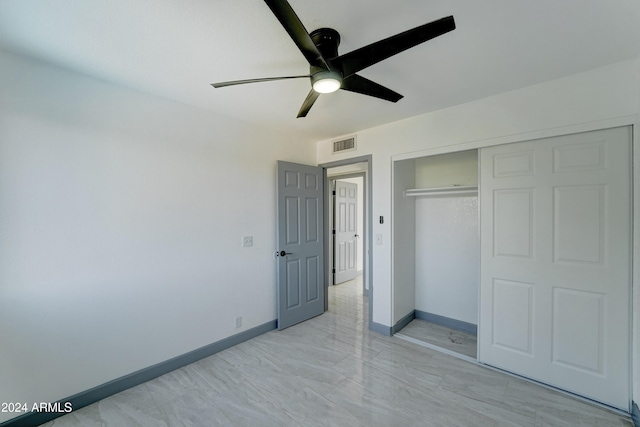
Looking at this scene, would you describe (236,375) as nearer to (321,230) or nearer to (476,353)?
(321,230)

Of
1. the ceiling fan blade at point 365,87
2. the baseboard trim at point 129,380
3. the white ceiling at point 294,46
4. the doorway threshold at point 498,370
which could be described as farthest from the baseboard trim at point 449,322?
the ceiling fan blade at point 365,87

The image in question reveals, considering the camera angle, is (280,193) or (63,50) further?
(280,193)

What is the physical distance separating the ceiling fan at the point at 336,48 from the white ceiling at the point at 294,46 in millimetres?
187

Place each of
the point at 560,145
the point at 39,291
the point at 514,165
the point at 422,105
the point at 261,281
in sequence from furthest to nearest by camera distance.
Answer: the point at 261,281, the point at 422,105, the point at 514,165, the point at 560,145, the point at 39,291

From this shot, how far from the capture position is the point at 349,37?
1.59 m

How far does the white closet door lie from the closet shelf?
0.44m

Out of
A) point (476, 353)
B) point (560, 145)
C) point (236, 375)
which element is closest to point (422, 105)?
point (560, 145)

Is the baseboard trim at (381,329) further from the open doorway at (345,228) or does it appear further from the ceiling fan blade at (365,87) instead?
the ceiling fan blade at (365,87)

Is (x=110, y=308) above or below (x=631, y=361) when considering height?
above

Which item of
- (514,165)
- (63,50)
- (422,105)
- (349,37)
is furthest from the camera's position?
(422,105)

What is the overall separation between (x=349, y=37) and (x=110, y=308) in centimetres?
275

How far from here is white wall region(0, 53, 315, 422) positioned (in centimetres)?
179

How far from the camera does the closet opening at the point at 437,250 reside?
3.19m

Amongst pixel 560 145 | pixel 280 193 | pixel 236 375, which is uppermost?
pixel 560 145
